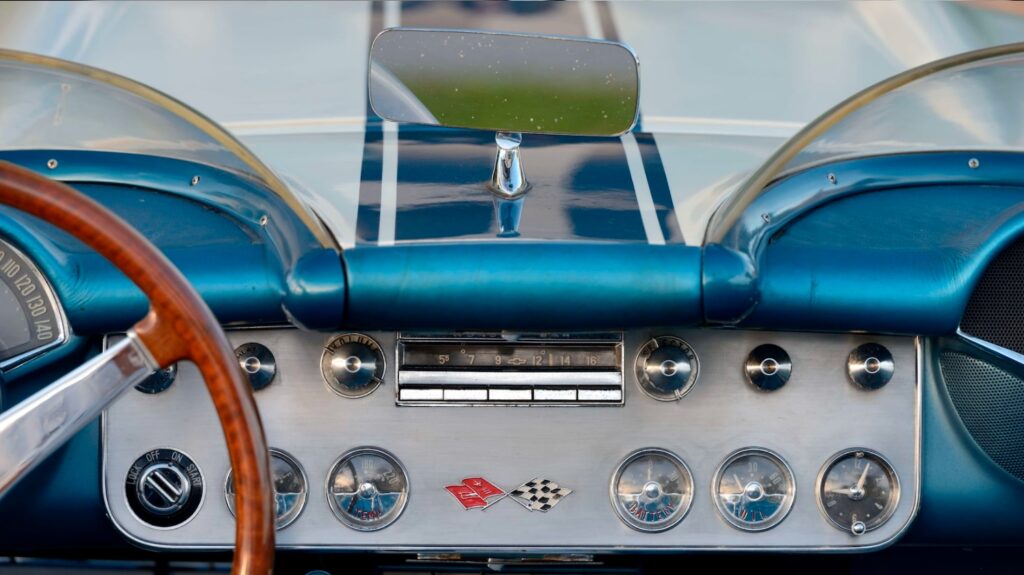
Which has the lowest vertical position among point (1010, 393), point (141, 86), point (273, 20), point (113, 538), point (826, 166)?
point (113, 538)

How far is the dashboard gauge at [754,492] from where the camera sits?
2.44 meters

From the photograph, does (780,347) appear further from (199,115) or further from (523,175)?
(199,115)

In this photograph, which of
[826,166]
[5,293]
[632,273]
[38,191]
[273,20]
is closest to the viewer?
[38,191]

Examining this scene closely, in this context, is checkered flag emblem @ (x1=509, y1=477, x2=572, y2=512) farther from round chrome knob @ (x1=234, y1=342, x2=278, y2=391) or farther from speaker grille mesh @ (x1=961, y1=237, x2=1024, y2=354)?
speaker grille mesh @ (x1=961, y1=237, x2=1024, y2=354)

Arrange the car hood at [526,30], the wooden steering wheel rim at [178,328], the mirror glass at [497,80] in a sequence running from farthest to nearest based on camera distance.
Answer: the car hood at [526,30] < the mirror glass at [497,80] < the wooden steering wheel rim at [178,328]

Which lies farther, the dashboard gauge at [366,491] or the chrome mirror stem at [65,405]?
the dashboard gauge at [366,491]

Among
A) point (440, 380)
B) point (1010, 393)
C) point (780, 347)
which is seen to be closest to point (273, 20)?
point (440, 380)

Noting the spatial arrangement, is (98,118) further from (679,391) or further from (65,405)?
(679,391)

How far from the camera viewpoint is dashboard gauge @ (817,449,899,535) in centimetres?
245

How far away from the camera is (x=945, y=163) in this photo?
2.46 meters

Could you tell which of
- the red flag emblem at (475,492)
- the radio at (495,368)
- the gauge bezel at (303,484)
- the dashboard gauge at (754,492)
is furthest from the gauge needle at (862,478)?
the gauge bezel at (303,484)

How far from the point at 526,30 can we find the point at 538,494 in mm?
1171

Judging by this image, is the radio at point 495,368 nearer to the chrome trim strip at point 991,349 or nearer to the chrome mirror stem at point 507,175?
the chrome mirror stem at point 507,175

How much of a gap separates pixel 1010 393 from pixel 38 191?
161 centimetres
